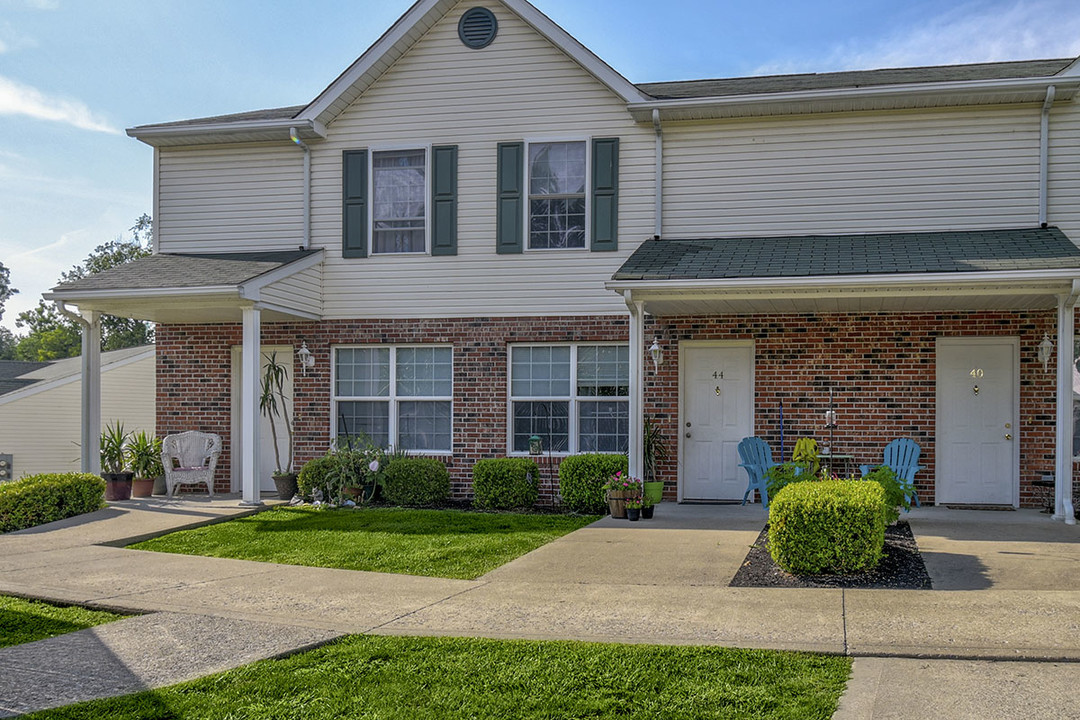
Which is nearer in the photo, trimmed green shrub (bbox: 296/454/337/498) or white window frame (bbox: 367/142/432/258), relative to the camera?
trimmed green shrub (bbox: 296/454/337/498)

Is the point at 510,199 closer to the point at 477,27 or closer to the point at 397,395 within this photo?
the point at 477,27

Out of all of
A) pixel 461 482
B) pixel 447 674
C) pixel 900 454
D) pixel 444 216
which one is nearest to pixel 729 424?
pixel 900 454

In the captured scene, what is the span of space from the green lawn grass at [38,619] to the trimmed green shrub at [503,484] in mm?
6120

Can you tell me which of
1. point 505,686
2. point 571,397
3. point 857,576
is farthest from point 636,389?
point 505,686

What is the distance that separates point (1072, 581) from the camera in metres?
7.25

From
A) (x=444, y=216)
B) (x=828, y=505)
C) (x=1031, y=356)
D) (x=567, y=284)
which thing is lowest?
(x=828, y=505)

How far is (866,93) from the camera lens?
1202 centimetres

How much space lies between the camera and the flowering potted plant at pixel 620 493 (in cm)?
1118

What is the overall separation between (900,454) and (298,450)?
8.18 m

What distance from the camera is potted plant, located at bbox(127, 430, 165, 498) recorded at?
13.9 m

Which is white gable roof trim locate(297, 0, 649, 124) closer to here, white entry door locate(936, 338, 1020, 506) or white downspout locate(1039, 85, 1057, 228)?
white downspout locate(1039, 85, 1057, 228)

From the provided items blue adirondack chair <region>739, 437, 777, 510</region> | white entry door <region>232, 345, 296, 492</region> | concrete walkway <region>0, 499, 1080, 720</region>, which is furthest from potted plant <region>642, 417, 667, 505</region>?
white entry door <region>232, 345, 296, 492</region>

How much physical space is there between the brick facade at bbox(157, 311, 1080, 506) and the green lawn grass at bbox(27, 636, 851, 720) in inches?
289

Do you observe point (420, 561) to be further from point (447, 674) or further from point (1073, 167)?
point (1073, 167)
